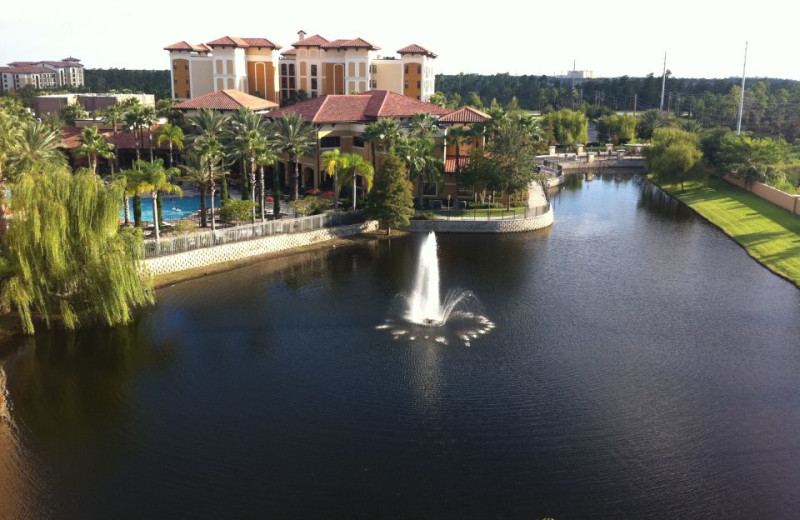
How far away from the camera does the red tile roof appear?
68000mm

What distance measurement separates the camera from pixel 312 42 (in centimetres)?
9756

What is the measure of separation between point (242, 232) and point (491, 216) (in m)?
23.2

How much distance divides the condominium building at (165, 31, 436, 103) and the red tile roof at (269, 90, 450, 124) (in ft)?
86.2

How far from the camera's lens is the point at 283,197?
68250 mm

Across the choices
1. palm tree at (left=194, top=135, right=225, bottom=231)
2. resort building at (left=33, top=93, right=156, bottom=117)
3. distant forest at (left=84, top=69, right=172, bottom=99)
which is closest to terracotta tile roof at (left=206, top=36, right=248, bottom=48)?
resort building at (left=33, top=93, right=156, bottom=117)

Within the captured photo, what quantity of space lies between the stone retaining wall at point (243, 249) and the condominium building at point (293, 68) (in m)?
47.0

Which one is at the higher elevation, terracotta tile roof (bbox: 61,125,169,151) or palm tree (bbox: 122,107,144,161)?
palm tree (bbox: 122,107,144,161)

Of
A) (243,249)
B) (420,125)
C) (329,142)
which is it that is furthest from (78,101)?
(243,249)

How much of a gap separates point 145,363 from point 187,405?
520cm

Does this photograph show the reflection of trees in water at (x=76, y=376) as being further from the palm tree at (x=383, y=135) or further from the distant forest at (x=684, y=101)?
the distant forest at (x=684, y=101)

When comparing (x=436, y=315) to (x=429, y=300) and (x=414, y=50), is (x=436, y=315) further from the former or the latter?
(x=414, y=50)

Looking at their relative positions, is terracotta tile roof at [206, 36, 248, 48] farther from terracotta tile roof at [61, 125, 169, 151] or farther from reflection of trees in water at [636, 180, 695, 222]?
reflection of trees in water at [636, 180, 695, 222]

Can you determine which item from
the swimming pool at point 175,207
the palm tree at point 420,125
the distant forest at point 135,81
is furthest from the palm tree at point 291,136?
the distant forest at point 135,81

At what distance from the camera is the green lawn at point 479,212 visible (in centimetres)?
6135
